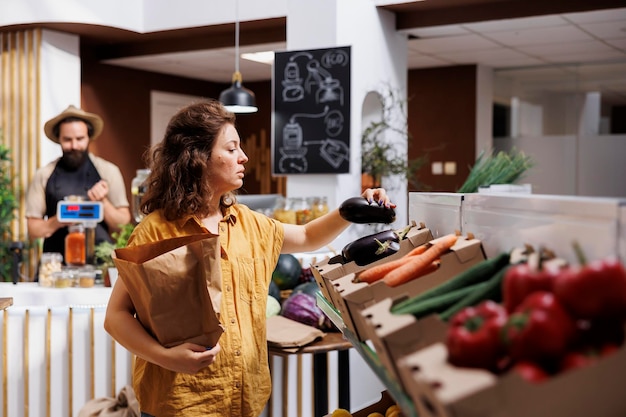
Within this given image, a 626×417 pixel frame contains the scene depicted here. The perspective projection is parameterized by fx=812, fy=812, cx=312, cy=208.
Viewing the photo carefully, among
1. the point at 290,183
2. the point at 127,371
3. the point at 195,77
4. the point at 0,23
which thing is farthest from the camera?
the point at 195,77

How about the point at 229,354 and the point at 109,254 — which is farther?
the point at 109,254

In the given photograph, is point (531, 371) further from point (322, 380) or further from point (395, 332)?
point (322, 380)

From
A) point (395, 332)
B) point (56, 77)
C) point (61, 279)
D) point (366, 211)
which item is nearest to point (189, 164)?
point (366, 211)

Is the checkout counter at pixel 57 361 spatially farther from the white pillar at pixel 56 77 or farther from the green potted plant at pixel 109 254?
the white pillar at pixel 56 77

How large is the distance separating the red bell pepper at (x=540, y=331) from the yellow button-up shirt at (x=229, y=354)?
52.4 inches

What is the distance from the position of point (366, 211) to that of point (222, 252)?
411mm

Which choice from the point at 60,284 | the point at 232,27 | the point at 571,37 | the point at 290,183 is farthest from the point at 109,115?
the point at 60,284

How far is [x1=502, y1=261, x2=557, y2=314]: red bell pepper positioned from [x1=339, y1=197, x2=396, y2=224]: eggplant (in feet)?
3.66

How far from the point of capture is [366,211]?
85.0 inches

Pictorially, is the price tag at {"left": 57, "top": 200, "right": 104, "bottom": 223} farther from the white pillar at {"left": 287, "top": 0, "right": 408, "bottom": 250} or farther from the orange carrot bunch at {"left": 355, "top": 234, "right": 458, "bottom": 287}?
the orange carrot bunch at {"left": 355, "top": 234, "right": 458, "bottom": 287}

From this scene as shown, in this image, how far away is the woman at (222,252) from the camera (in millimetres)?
2154

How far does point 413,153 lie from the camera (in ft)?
31.3

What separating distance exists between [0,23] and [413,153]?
185 inches

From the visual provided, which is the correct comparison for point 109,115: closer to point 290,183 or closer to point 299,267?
point 290,183
